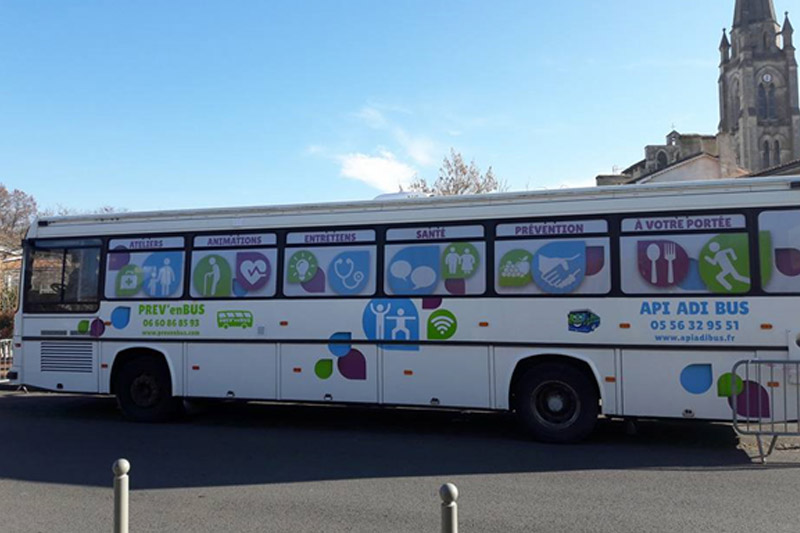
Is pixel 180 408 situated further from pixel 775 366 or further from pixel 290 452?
pixel 775 366

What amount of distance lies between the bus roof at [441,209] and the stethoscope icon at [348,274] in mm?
578

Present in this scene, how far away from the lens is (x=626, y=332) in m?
8.41

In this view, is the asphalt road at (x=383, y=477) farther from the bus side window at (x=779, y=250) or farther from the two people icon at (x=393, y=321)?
the bus side window at (x=779, y=250)

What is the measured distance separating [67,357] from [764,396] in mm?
10110

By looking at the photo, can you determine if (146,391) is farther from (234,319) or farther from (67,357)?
(234,319)

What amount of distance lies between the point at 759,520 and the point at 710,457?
2.41 metres

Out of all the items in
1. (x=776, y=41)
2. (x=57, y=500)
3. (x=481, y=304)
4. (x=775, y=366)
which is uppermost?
(x=776, y=41)

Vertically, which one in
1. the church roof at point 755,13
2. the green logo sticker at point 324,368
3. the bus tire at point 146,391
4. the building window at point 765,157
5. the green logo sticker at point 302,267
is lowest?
the bus tire at point 146,391

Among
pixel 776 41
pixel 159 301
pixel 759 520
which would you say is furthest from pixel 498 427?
pixel 776 41

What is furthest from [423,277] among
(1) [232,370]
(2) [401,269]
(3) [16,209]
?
(3) [16,209]

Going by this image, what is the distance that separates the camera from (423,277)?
930cm

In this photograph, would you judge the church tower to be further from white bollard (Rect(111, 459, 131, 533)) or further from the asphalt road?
white bollard (Rect(111, 459, 131, 533))

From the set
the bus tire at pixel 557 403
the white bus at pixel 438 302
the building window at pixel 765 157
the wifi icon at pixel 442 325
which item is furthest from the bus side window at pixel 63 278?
the building window at pixel 765 157

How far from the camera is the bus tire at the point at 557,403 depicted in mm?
8562
